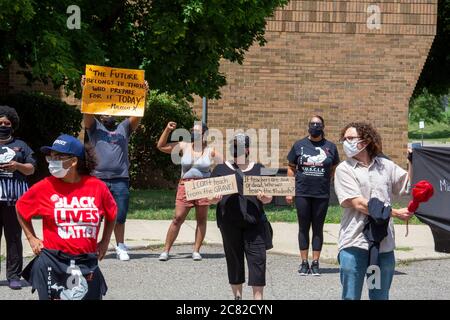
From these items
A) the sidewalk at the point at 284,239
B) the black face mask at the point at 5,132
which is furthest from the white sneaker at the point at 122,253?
the black face mask at the point at 5,132

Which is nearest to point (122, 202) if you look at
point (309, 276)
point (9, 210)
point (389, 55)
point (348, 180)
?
point (9, 210)

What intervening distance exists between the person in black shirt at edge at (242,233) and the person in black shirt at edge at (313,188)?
2319mm

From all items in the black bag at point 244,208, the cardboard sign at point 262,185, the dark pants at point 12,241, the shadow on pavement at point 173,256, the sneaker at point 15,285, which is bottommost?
the shadow on pavement at point 173,256

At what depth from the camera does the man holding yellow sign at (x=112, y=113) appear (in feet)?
30.7

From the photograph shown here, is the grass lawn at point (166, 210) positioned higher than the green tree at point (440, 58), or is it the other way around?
the green tree at point (440, 58)

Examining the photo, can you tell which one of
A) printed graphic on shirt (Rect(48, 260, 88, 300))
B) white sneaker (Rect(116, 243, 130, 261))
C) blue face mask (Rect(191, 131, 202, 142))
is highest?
blue face mask (Rect(191, 131, 202, 142))

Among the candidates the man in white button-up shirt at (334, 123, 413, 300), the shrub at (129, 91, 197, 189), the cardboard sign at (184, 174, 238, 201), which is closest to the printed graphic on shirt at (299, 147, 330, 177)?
the cardboard sign at (184, 174, 238, 201)

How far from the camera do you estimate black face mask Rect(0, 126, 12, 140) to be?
848 cm

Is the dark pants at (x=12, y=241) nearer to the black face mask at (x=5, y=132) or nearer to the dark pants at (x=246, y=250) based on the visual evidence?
the black face mask at (x=5, y=132)

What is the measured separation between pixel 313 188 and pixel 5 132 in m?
3.56

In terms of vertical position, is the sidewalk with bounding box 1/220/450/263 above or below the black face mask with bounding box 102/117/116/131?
below

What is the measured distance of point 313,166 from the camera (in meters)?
9.88

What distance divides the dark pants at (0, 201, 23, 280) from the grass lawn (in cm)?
618

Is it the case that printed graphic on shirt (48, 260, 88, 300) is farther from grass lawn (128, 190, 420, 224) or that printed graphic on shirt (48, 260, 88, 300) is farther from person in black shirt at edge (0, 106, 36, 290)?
grass lawn (128, 190, 420, 224)
